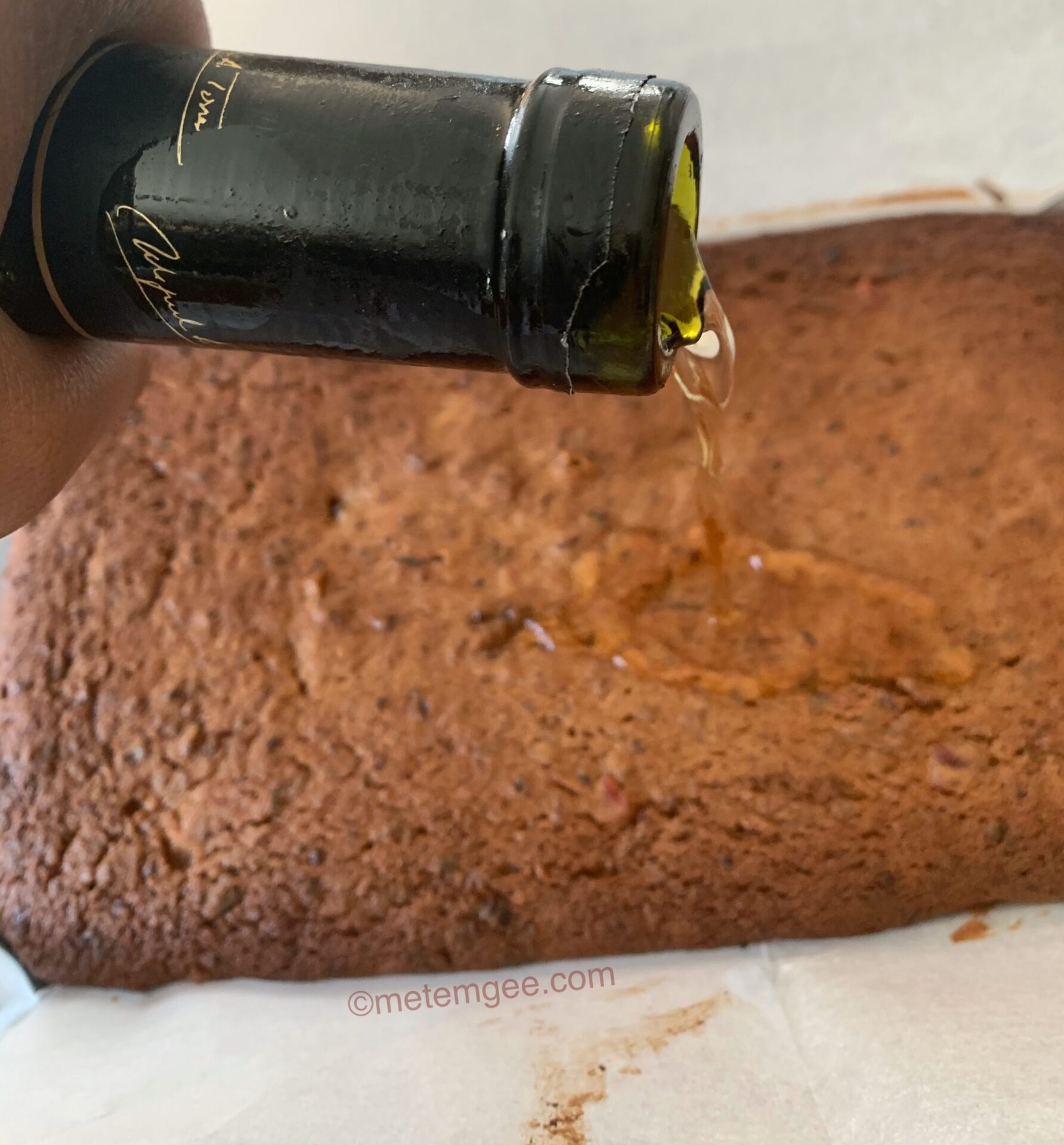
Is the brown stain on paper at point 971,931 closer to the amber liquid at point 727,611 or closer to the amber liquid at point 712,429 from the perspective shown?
the amber liquid at point 727,611

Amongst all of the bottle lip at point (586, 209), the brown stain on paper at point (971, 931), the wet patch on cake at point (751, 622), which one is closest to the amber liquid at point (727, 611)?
the wet patch on cake at point (751, 622)

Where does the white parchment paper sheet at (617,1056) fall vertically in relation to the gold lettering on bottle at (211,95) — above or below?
below

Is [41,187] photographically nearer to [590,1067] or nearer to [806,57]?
[590,1067]

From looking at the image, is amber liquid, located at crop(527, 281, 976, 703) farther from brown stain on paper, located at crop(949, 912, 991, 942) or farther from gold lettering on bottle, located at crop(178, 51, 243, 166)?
gold lettering on bottle, located at crop(178, 51, 243, 166)

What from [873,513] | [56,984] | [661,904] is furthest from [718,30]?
[56,984]

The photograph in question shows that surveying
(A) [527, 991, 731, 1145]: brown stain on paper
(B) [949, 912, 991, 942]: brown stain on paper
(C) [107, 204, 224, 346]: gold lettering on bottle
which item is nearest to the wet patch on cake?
(B) [949, 912, 991, 942]: brown stain on paper

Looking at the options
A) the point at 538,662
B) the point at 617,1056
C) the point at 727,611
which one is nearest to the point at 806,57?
the point at 727,611
